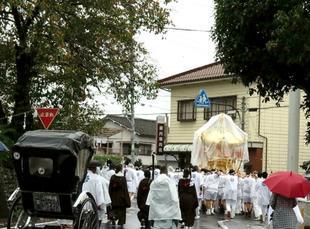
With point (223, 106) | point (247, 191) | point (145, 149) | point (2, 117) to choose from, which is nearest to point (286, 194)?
point (2, 117)

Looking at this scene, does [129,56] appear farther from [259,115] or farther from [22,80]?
[259,115]

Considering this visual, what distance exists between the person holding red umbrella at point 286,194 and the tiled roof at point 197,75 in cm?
2706

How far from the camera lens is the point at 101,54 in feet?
63.6

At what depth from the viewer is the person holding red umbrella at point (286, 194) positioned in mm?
9945

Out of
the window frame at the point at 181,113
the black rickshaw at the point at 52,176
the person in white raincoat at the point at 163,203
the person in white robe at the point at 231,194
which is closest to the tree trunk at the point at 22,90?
the person in white raincoat at the point at 163,203

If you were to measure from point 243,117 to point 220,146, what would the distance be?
825cm

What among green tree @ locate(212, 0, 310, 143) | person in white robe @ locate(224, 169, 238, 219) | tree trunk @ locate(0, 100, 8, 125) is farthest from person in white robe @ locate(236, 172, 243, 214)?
green tree @ locate(212, 0, 310, 143)

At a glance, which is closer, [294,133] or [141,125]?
[294,133]

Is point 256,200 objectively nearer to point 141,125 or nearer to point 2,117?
point 2,117

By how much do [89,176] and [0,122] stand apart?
626 cm

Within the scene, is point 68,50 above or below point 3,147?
above

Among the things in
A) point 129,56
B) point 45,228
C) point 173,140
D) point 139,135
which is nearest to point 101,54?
point 129,56

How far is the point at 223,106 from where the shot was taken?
125ft

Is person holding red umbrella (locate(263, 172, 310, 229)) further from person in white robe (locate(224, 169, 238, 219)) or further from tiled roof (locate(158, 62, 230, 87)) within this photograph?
tiled roof (locate(158, 62, 230, 87))
